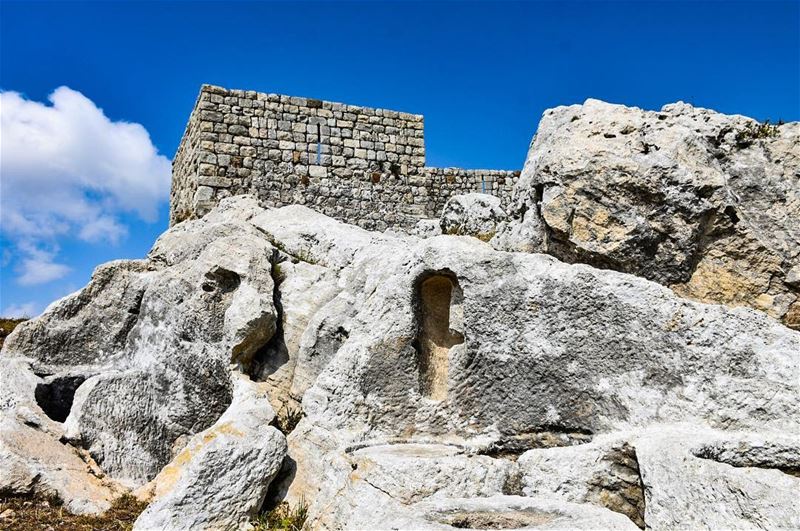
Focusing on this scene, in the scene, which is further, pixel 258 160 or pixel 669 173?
pixel 258 160

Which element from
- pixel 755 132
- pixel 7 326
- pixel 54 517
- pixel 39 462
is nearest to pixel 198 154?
pixel 7 326

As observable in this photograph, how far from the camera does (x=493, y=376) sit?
5.66 m

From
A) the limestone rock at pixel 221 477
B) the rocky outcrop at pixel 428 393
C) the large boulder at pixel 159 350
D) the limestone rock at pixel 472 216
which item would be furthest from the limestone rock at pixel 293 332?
the limestone rock at pixel 472 216

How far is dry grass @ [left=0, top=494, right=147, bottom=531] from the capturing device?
5.86m

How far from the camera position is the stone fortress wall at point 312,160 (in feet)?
41.8

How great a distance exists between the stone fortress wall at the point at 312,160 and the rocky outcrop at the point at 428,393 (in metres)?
4.98

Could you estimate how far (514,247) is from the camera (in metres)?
6.16

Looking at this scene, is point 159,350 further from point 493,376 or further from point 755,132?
point 755,132

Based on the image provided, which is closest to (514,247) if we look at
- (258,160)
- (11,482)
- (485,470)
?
→ (485,470)

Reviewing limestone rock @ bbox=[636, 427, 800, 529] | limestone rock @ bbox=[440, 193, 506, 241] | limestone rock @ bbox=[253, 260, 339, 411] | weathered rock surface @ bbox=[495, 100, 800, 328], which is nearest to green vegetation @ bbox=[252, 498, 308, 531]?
limestone rock @ bbox=[253, 260, 339, 411]

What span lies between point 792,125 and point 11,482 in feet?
25.5

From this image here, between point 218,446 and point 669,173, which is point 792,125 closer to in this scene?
point 669,173

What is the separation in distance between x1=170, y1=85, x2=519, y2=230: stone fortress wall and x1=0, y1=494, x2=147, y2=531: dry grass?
6853 mm

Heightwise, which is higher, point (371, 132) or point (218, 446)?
point (371, 132)
